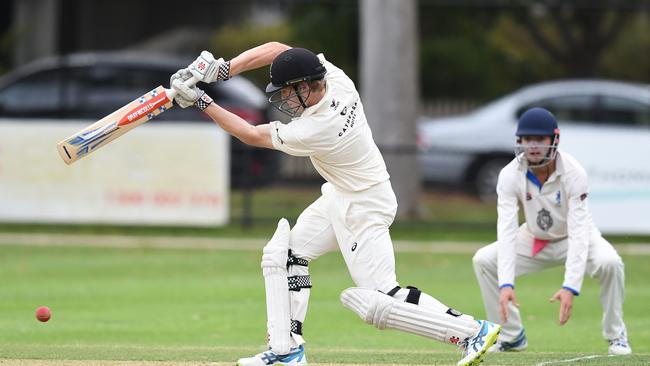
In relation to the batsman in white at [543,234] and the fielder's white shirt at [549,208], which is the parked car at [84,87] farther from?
the fielder's white shirt at [549,208]

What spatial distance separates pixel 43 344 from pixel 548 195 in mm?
3829

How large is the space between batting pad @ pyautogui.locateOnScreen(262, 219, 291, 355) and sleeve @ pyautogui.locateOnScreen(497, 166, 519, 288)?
5.41 feet

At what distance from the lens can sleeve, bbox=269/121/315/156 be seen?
24.2 ft

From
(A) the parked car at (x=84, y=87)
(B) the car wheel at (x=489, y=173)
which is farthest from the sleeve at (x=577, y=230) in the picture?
(A) the parked car at (x=84, y=87)

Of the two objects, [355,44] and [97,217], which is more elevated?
[355,44]

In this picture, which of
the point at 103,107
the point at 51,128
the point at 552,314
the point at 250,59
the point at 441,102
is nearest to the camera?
the point at 250,59

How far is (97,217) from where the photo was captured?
18047mm

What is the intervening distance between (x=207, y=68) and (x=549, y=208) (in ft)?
9.30

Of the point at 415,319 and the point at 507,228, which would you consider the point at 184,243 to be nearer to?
the point at 507,228

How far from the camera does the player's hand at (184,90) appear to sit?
24.6 feet

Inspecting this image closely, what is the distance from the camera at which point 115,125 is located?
25.6 feet

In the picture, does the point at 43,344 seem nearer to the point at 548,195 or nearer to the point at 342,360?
the point at 342,360

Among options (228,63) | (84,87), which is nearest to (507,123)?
(84,87)

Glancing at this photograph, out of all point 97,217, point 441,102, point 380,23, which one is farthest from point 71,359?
point 441,102
